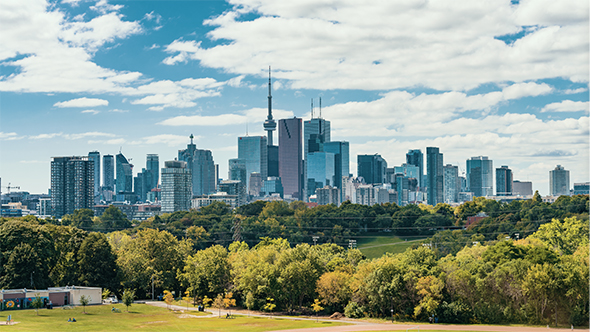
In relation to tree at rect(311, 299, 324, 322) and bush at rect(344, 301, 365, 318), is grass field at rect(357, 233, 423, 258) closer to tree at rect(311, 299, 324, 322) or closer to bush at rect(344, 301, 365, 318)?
Result: tree at rect(311, 299, 324, 322)

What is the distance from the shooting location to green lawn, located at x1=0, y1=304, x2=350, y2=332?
69188mm

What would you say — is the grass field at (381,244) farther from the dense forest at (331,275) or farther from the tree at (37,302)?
the tree at (37,302)

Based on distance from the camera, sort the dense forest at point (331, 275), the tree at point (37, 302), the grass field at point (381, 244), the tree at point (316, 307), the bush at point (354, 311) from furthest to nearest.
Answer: the grass field at point (381, 244)
the tree at point (316, 307)
the bush at point (354, 311)
the tree at point (37, 302)
the dense forest at point (331, 275)

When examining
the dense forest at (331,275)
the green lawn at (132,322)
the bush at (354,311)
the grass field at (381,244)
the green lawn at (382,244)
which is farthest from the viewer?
the grass field at (381,244)

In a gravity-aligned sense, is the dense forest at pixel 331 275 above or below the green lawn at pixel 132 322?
above

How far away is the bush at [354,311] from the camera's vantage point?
3233 inches

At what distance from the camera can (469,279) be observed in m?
79.6

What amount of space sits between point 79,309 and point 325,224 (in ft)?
405

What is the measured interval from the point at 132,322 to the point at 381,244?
4691 inches

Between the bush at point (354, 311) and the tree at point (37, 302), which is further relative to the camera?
the bush at point (354, 311)

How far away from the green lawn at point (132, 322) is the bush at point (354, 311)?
6363 millimetres

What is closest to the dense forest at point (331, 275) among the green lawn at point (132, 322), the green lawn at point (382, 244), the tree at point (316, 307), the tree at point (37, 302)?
the tree at point (316, 307)

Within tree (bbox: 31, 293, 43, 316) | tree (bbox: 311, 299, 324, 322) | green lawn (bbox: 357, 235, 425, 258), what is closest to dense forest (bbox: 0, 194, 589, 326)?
tree (bbox: 311, 299, 324, 322)

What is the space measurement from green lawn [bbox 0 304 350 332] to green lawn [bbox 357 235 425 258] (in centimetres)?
9824
